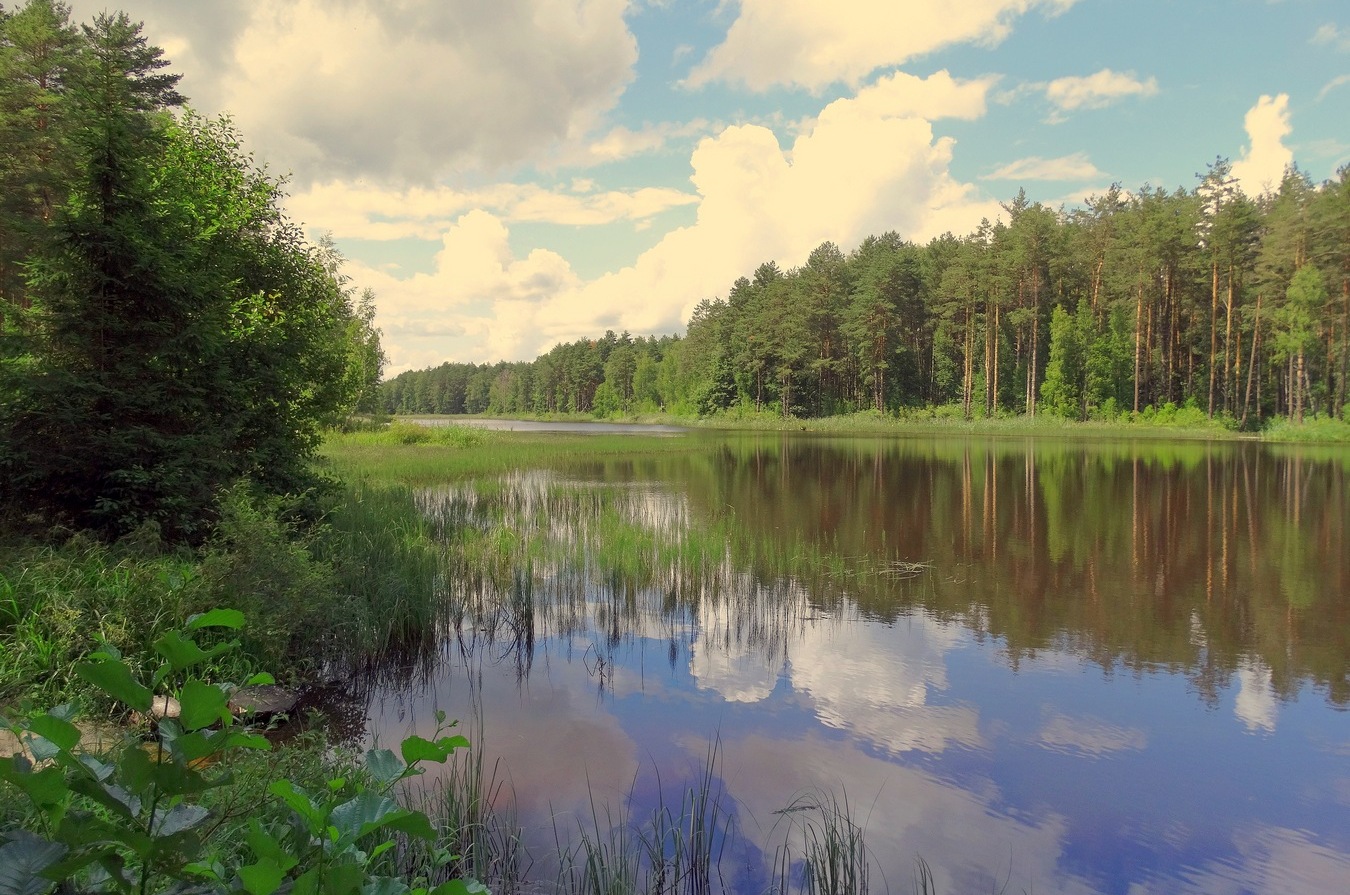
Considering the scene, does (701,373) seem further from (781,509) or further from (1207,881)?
(1207,881)

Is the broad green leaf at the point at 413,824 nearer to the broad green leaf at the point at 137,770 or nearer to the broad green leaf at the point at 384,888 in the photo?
the broad green leaf at the point at 384,888

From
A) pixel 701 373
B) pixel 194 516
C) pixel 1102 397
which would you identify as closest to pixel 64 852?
pixel 194 516

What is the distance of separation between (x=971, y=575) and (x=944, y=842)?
8325 mm

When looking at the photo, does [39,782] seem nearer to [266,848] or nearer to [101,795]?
[101,795]

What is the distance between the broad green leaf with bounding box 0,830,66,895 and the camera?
126 cm

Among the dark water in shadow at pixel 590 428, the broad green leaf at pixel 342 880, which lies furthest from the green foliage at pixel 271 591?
the dark water in shadow at pixel 590 428

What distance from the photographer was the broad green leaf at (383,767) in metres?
→ 1.65

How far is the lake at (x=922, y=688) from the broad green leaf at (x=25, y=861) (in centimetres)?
395

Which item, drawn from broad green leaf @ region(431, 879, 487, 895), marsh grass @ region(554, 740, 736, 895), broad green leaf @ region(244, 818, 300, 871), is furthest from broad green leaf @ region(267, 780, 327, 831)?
marsh grass @ region(554, 740, 736, 895)

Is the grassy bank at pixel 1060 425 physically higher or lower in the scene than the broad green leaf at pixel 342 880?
lower

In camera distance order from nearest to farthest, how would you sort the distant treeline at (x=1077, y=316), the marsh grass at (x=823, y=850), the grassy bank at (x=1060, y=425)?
the marsh grass at (x=823, y=850) → the grassy bank at (x=1060, y=425) → the distant treeline at (x=1077, y=316)

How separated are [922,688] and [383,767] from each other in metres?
7.47

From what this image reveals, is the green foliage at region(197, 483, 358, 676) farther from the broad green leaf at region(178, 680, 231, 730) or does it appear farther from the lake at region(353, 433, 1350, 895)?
the broad green leaf at region(178, 680, 231, 730)

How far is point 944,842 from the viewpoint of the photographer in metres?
5.27
